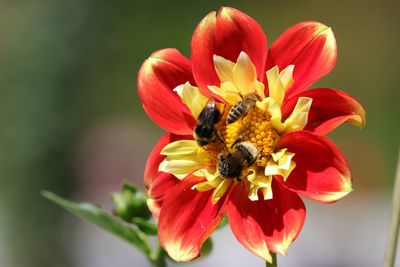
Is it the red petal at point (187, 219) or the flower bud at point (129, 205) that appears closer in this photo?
the red petal at point (187, 219)

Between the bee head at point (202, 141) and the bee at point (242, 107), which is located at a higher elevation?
the bee at point (242, 107)

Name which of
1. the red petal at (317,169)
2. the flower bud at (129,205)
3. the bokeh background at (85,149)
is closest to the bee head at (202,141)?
the red petal at (317,169)

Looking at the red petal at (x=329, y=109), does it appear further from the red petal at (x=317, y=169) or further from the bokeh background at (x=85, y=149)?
the bokeh background at (x=85, y=149)

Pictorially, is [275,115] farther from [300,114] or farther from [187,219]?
[187,219]

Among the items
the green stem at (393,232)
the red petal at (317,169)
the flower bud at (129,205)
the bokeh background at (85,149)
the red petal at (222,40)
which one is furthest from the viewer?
the bokeh background at (85,149)

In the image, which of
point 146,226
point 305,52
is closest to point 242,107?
point 305,52

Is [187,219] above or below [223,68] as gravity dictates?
below

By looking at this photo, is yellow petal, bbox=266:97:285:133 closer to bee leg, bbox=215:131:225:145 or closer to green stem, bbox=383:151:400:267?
bee leg, bbox=215:131:225:145
